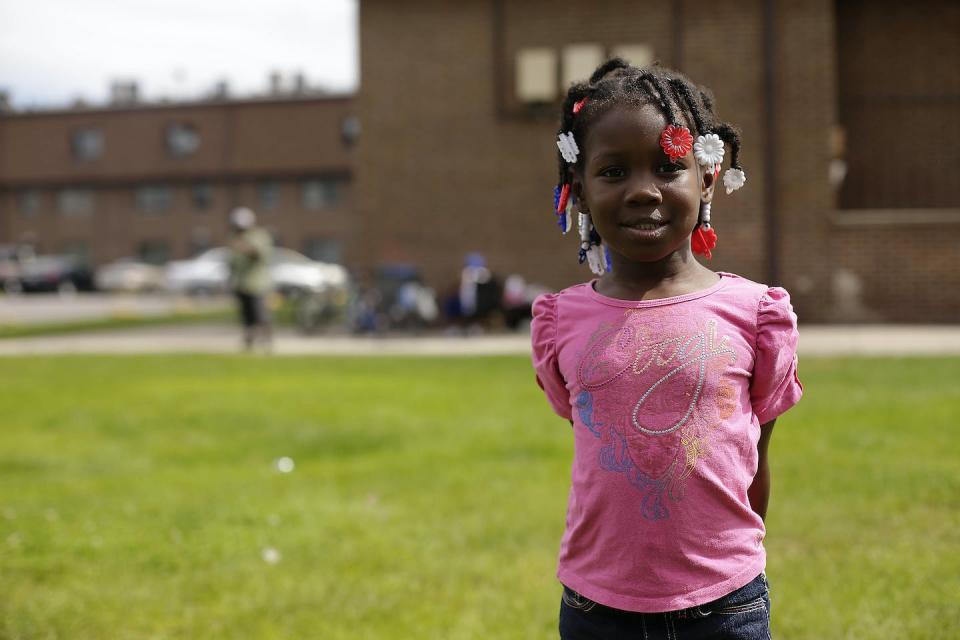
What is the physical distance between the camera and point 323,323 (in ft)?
60.5

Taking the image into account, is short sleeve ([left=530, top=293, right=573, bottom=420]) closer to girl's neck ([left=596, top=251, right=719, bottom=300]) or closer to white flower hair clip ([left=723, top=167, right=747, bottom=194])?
girl's neck ([left=596, top=251, right=719, bottom=300])

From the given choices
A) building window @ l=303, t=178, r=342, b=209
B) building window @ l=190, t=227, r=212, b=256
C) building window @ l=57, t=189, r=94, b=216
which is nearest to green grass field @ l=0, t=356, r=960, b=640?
building window @ l=303, t=178, r=342, b=209

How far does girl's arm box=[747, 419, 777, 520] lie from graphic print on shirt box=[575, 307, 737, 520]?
21 cm

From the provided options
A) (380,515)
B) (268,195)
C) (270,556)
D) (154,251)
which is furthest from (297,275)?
(270,556)

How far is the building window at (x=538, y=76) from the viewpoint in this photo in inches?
676

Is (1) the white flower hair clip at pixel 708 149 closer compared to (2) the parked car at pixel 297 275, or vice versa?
(1) the white flower hair clip at pixel 708 149

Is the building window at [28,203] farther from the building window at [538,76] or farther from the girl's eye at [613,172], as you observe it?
the girl's eye at [613,172]

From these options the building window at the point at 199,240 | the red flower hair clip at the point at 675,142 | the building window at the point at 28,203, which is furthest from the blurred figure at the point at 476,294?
the building window at the point at 28,203

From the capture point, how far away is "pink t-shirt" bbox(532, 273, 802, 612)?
222 centimetres

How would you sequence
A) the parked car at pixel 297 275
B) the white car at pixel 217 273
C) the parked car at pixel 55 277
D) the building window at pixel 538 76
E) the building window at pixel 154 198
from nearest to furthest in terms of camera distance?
the building window at pixel 538 76 < the parked car at pixel 297 275 < the white car at pixel 217 273 < the parked car at pixel 55 277 < the building window at pixel 154 198

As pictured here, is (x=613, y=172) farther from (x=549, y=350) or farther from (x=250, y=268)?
(x=250, y=268)

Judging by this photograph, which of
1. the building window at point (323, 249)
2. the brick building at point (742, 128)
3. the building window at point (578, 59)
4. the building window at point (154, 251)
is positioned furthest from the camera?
the building window at point (154, 251)

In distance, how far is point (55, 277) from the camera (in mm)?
45906

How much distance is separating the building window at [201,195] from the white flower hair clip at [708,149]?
53.7 m
